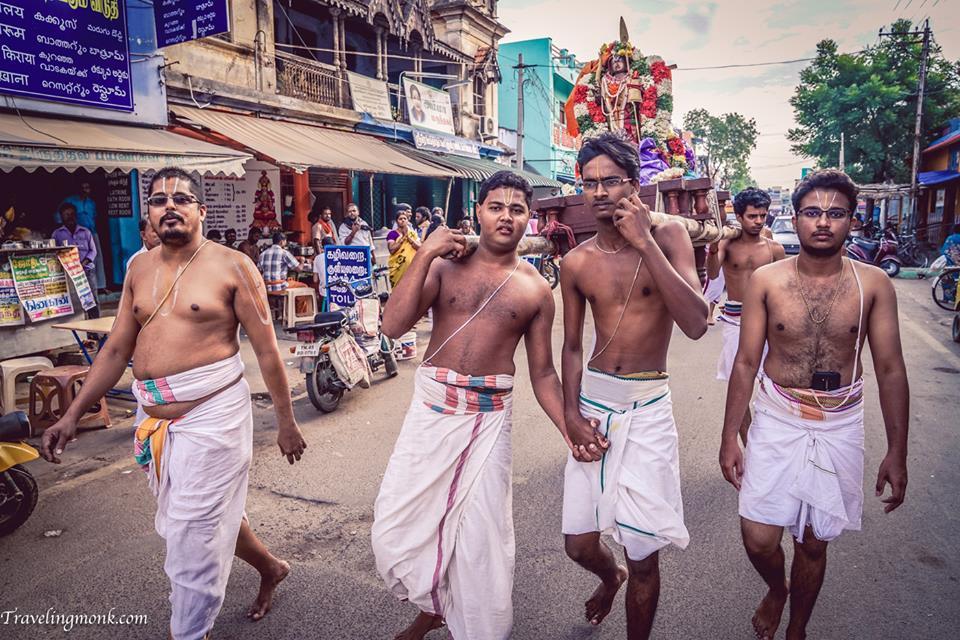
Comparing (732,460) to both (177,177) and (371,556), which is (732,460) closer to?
(371,556)

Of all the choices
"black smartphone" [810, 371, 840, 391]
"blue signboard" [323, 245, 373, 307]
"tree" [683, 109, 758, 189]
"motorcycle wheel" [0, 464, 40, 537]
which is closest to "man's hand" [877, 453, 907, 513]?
"black smartphone" [810, 371, 840, 391]

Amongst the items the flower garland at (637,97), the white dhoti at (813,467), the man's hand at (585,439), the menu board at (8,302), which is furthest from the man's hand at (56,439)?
the menu board at (8,302)

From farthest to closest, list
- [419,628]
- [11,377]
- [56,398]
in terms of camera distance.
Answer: [11,377], [56,398], [419,628]

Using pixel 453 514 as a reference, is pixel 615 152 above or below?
above

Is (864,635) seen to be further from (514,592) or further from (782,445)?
(514,592)

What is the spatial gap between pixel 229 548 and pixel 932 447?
4966mm

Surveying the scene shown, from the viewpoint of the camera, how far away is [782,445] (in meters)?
2.64

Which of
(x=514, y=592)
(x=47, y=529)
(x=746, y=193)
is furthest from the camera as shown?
(x=746, y=193)

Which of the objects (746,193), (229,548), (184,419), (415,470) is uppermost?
(746,193)

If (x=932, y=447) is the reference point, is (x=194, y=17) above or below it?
above

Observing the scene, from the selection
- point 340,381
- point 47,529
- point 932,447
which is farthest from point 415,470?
point 932,447

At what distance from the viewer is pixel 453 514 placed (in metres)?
2.52

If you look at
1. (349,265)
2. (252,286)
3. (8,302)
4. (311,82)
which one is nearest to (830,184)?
(252,286)

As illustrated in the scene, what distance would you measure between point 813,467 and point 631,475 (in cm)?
72
